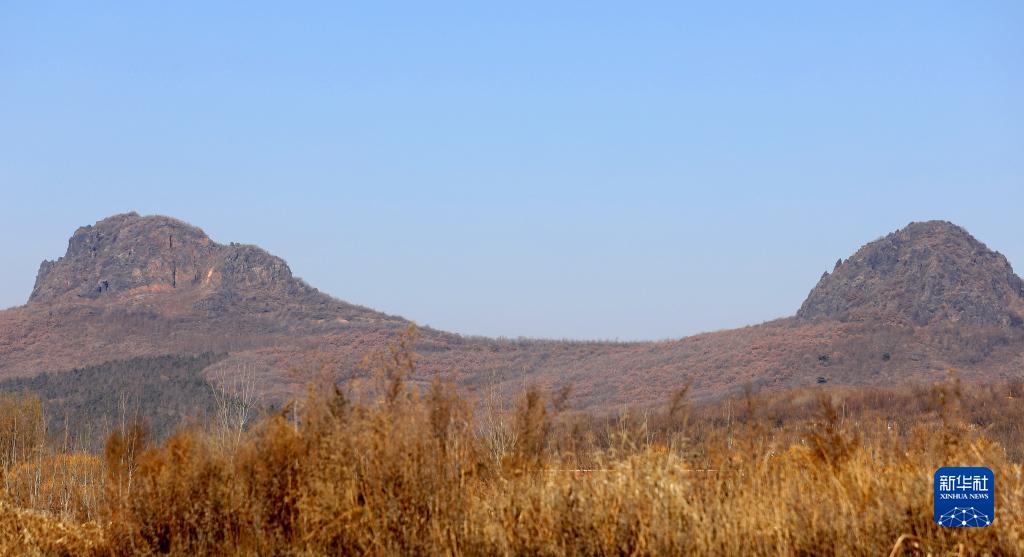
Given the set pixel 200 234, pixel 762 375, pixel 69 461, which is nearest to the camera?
pixel 69 461

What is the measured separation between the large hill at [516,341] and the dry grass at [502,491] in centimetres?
4200

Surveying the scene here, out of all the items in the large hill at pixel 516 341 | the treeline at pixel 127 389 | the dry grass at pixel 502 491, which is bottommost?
the dry grass at pixel 502 491

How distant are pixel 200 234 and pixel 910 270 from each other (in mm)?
61411

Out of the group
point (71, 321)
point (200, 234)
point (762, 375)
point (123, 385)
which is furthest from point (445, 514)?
point (200, 234)

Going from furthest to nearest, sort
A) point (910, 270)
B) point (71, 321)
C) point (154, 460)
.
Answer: point (71, 321) → point (910, 270) → point (154, 460)

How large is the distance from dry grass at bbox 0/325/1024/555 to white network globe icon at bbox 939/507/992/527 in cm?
5

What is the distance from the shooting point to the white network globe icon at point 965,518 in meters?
6.10

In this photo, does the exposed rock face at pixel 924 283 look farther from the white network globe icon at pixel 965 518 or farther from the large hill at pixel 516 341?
the white network globe icon at pixel 965 518

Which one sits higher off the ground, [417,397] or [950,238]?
[950,238]

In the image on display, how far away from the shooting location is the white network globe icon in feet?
20.0

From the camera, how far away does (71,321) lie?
3142 inches

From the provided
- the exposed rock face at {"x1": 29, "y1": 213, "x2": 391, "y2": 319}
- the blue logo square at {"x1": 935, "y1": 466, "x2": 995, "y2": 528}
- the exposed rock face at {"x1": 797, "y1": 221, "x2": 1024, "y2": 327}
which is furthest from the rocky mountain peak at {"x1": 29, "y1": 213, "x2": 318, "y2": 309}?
the blue logo square at {"x1": 935, "y1": 466, "x2": 995, "y2": 528}

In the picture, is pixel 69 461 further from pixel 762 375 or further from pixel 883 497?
pixel 762 375

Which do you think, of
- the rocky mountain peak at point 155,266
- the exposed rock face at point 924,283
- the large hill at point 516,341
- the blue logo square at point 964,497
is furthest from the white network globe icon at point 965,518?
the rocky mountain peak at point 155,266
